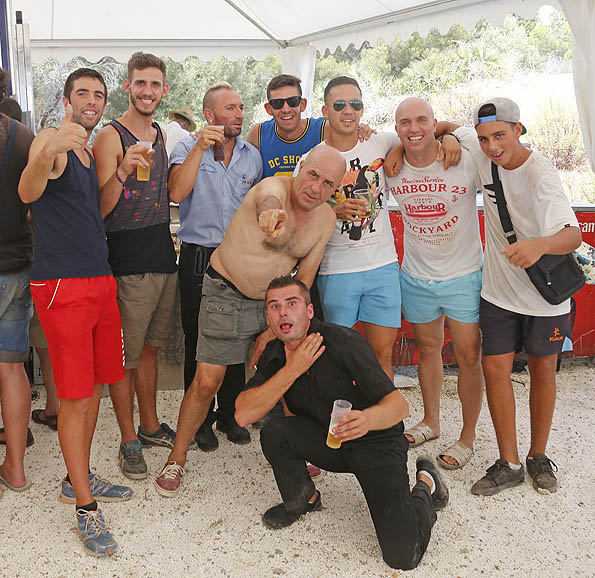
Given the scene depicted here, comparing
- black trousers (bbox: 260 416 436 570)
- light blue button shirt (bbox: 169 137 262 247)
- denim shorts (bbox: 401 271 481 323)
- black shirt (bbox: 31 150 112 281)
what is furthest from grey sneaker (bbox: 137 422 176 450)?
denim shorts (bbox: 401 271 481 323)

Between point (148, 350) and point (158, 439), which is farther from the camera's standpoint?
point (158, 439)

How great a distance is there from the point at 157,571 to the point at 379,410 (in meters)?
1.06

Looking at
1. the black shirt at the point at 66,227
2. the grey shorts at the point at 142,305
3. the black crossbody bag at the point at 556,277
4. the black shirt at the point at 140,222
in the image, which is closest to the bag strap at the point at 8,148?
the black shirt at the point at 66,227

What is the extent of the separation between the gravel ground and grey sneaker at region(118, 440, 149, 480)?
0.05 m

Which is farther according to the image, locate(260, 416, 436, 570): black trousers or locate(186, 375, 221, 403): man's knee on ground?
locate(186, 375, 221, 403): man's knee on ground

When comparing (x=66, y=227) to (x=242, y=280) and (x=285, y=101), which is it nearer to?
(x=242, y=280)

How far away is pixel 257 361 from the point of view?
2828 mm

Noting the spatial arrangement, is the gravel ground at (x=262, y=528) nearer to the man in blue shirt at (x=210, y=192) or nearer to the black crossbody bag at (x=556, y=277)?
the man in blue shirt at (x=210, y=192)

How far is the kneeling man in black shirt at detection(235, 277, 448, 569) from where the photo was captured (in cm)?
240

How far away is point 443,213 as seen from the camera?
122 inches

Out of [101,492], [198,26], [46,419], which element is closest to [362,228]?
[101,492]

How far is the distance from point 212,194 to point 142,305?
69 centimetres

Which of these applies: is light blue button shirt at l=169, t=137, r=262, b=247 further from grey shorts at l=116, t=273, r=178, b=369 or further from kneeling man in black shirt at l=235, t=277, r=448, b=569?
kneeling man in black shirt at l=235, t=277, r=448, b=569

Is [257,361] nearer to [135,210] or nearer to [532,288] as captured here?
[135,210]
